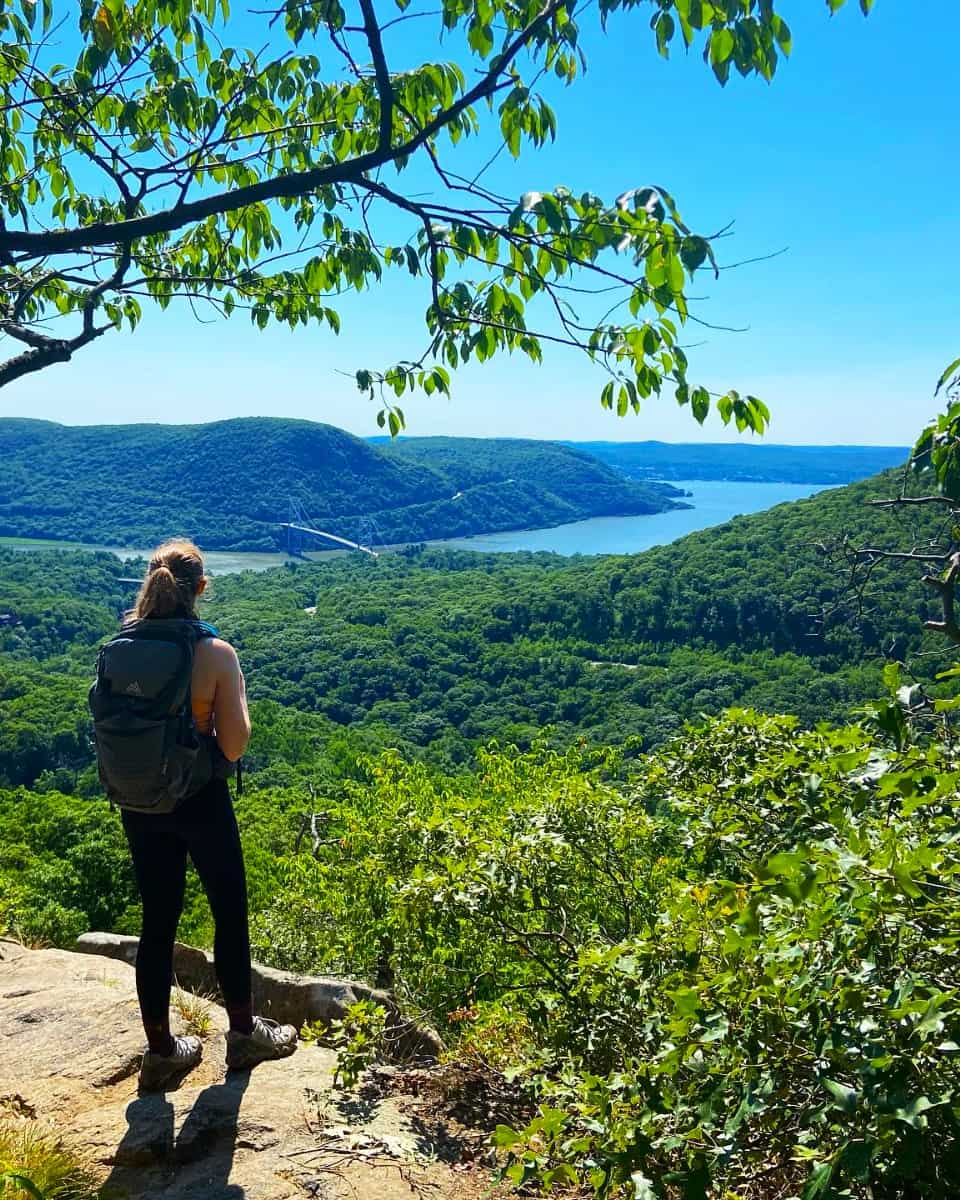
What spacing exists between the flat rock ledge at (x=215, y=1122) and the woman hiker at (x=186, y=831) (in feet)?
0.69

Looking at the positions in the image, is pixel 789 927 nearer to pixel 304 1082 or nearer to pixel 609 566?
pixel 304 1082

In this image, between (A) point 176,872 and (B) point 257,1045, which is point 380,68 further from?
(B) point 257,1045

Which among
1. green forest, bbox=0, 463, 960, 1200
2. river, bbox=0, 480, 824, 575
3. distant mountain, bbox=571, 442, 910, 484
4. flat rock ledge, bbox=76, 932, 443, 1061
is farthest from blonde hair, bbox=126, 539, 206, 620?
distant mountain, bbox=571, 442, 910, 484

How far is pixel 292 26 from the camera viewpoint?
2.47 metres

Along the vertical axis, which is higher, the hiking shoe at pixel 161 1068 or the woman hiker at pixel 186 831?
the woman hiker at pixel 186 831

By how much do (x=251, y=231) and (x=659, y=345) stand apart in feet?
5.91

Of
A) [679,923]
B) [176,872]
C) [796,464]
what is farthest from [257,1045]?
[796,464]

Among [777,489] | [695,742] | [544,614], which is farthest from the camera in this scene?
[777,489]

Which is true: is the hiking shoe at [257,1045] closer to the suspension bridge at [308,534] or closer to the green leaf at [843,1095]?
the green leaf at [843,1095]

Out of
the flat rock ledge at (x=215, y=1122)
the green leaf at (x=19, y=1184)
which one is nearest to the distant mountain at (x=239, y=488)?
A: the flat rock ledge at (x=215, y=1122)

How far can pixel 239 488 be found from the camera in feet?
445

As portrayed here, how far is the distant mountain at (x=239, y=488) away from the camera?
128125mm

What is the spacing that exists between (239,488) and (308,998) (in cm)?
13790

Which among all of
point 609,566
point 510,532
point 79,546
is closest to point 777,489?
point 510,532
